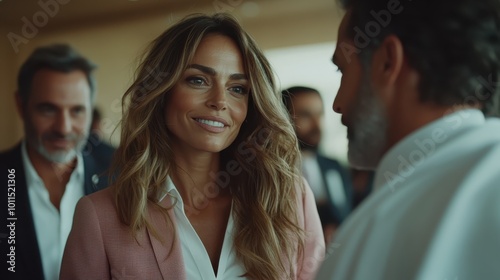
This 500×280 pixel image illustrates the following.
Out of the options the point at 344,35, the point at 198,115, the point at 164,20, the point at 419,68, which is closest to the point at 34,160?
the point at 164,20

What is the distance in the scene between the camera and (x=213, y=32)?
157 cm

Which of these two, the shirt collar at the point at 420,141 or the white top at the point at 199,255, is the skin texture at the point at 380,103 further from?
the white top at the point at 199,255

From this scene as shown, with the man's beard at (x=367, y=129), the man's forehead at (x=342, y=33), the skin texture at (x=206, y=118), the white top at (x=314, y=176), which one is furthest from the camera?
the white top at (x=314, y=176)

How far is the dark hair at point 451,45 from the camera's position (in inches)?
31.4

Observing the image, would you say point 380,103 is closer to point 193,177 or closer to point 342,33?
point 342,33

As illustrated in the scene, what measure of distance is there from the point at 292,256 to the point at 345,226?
2.91 feet

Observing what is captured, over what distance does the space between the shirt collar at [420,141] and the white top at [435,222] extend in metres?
0.02

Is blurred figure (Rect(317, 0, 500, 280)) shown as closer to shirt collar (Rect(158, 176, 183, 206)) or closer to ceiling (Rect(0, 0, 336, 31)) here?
shirt collar (Rect(158, 176, 183, 206))

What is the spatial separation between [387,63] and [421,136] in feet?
0.44

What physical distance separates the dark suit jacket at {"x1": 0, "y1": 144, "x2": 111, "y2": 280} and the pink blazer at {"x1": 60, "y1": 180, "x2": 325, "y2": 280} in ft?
2.31

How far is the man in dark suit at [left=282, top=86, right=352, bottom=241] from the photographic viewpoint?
275 centimetres
